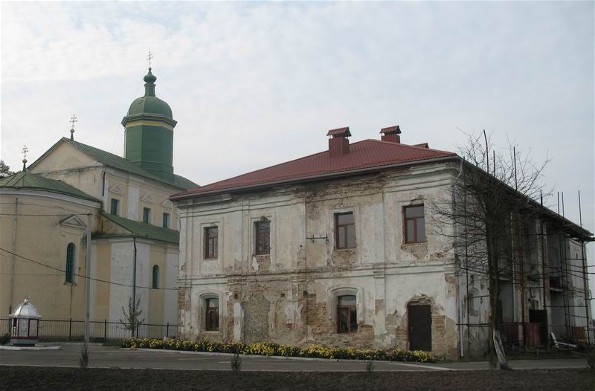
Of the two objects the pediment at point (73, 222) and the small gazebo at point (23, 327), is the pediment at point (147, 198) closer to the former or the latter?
the pediment at point (73, 222)

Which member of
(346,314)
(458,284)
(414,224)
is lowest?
(346,314)

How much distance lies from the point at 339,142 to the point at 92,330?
58.6 ft

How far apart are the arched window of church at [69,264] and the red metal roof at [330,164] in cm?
897

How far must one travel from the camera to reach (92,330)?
39.5m

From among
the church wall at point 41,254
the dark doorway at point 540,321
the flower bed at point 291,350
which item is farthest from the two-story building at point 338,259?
the church wall at point 41,254

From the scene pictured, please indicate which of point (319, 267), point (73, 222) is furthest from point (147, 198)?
point (319, 267)

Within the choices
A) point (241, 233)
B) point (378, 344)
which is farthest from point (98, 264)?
point (378, 344)

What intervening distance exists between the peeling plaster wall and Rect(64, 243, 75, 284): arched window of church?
8.71m

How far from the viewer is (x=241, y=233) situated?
32688 mm

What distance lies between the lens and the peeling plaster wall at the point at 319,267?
90.8 ft

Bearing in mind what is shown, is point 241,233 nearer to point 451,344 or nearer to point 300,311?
point 300,311

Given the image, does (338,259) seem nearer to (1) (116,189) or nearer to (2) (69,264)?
(2) (69,264)

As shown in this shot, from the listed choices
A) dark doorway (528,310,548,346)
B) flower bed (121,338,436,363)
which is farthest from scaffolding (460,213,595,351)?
flower bed (121,338,436,363)

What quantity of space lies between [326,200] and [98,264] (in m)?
16.8
